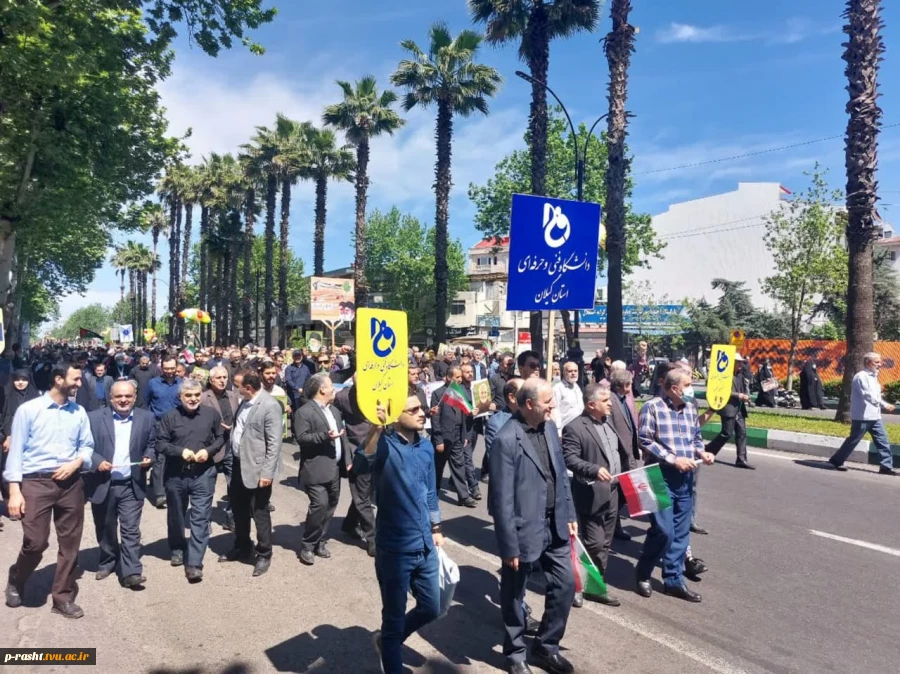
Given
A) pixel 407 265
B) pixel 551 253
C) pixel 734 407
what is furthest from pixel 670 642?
pixel 407 265

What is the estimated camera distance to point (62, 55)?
1117cm

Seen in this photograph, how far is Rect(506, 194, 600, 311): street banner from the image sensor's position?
19.5 feet

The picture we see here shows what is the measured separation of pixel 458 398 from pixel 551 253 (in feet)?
7.25

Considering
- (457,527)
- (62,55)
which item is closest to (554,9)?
(62,55)

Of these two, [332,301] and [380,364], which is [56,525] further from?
[332,301]

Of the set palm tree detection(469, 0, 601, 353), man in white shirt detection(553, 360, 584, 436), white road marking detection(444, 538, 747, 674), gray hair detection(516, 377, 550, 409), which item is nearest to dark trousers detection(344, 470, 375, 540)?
man in white shirt detection(553, 360, 584, 436)

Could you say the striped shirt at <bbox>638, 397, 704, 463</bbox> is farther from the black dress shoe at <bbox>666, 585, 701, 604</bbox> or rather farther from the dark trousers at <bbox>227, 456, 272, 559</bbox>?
the dark trousers at <bbox>227, 456, 272, 559</bbox>

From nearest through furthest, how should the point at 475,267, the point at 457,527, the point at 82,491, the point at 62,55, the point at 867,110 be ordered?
1. the point at 82,491
2. the point at 457,527
3. the point at 62,55
4. the point at 867,110
5. the point at 475,267

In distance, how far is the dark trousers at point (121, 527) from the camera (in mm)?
5254

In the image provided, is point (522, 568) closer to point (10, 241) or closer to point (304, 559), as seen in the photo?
point (304, 559)

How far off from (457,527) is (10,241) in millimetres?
14931

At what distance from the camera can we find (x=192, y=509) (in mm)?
5555

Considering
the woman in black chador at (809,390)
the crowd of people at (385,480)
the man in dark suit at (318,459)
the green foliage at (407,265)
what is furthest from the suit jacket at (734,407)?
the green foliage at (407,265)

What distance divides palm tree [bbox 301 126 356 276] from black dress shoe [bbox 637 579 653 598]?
31.7m
